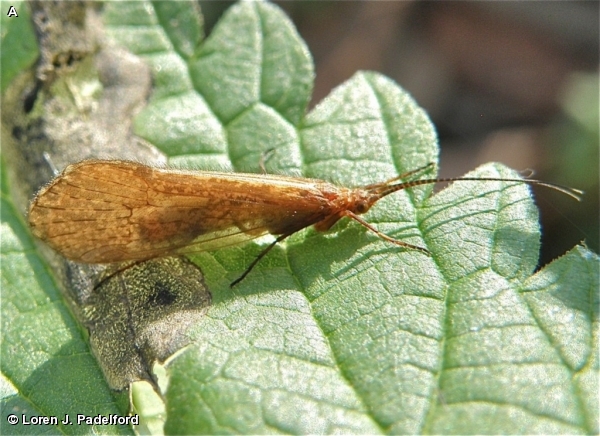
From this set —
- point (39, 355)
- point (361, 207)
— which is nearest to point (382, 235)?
point (361, 207)

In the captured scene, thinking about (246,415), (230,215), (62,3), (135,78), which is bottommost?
(246,415)

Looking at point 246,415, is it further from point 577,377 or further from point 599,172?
point 599,172

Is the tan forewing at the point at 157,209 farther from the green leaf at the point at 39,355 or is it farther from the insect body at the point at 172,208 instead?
the green leaf at the point at 39,355

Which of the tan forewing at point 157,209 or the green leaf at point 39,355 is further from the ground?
the tan forewing at point 157,209

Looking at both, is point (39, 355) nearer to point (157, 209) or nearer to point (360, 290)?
point (157, 209)

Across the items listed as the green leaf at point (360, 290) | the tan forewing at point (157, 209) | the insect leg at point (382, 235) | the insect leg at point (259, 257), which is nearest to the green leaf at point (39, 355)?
the green leaf at point (360, 290)

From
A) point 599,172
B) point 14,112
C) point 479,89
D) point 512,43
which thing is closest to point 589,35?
point 512,43
